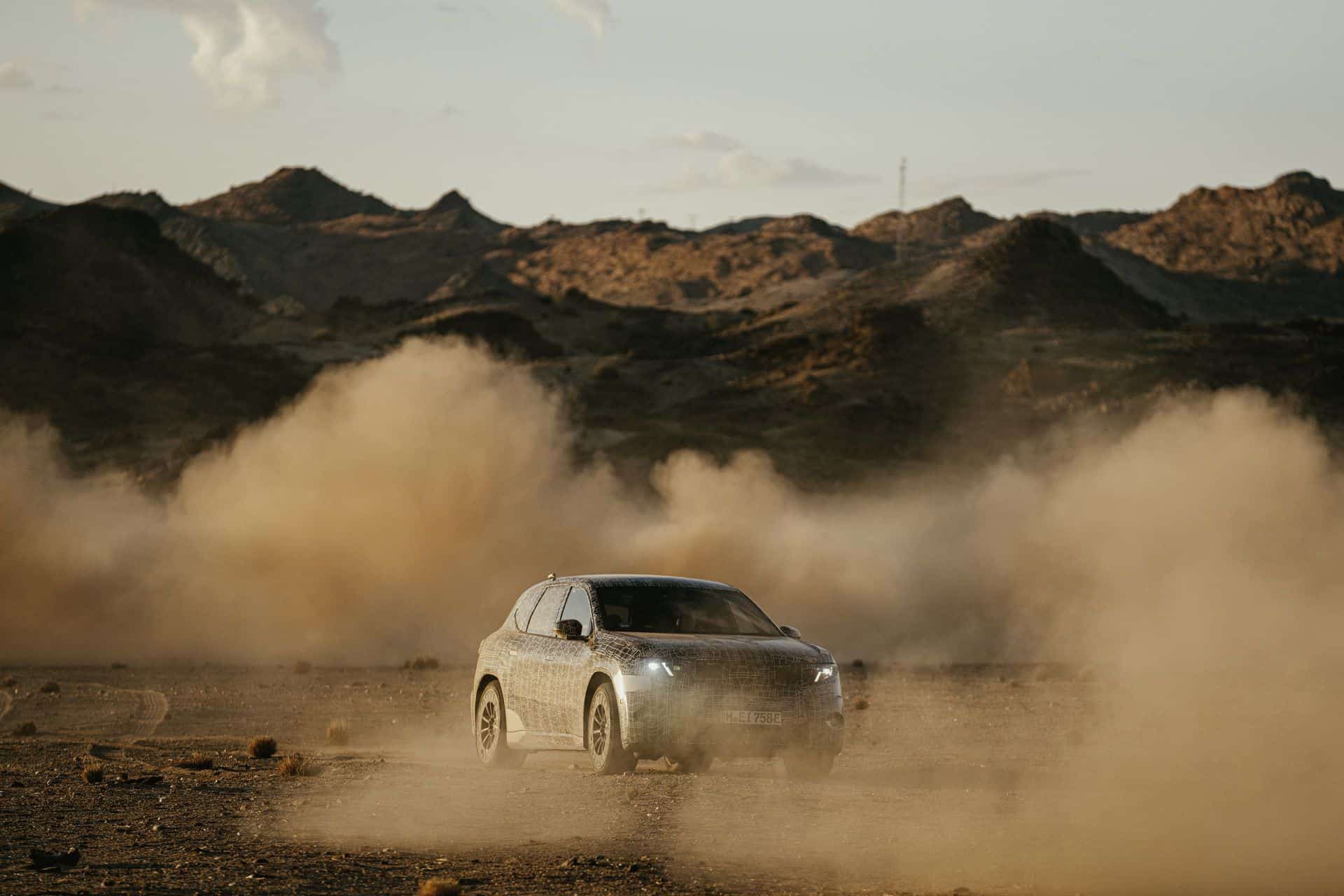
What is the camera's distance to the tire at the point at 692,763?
14648 millimetres

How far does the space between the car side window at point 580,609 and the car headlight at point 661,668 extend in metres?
1.08

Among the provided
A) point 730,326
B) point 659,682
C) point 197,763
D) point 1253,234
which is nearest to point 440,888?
point 659,682

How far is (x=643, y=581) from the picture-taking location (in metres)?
16.0

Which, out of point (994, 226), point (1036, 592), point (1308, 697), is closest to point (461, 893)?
point (1308, 697)

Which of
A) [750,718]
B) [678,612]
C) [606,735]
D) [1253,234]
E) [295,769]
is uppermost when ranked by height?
[1253,234]

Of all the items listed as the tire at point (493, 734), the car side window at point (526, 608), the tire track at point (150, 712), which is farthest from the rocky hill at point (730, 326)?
the tire at point (493, 734)

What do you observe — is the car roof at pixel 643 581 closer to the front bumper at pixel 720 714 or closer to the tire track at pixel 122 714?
the front bumper at pixel 720 714

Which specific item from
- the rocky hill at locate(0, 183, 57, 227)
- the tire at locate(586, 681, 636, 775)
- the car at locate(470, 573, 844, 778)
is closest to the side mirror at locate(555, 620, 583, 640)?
the car at locate(470, 573, 844, 778)

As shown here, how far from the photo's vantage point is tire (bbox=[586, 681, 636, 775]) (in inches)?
572

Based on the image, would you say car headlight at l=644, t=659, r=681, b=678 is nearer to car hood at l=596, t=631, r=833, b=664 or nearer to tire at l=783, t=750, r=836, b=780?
car hood at l=596, t=631, r=833, b=664

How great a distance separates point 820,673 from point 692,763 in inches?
53.3

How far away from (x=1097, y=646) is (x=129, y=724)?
20877 millimetres

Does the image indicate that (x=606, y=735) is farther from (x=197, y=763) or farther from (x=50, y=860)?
(x=50, y=860)

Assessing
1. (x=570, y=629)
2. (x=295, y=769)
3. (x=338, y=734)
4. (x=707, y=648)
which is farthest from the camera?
(x=338, y=734)
